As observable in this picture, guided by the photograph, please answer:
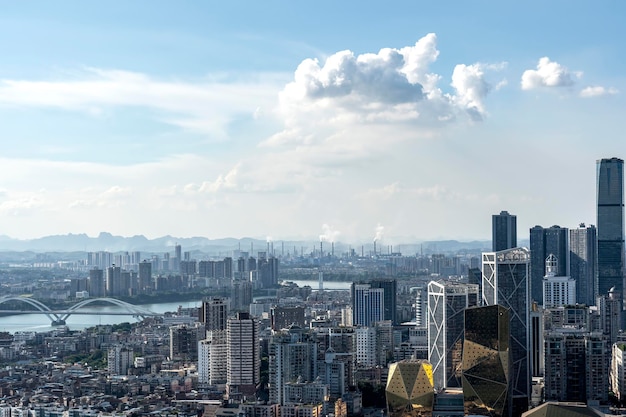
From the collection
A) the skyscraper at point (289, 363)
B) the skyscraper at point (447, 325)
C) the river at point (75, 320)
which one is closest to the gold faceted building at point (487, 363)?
the skyscraper at point (447, 325)

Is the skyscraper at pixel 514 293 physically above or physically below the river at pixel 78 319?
above

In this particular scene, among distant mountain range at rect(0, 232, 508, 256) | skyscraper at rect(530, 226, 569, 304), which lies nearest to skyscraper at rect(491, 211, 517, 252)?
skyscraper at rect(530, 226, 569, 304)

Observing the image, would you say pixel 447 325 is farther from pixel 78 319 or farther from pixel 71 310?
pixel 78 319

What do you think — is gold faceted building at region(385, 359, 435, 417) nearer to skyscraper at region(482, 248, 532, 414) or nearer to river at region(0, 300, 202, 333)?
skyscraper at region(482, 248, 532, 414)

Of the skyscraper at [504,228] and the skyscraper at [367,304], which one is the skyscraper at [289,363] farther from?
the skyscraper at [504,228]

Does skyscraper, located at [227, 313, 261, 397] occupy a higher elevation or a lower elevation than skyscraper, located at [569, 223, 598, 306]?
lower

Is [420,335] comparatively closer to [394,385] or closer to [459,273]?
[394,385]

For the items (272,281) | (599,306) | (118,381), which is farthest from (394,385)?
(272,281)
